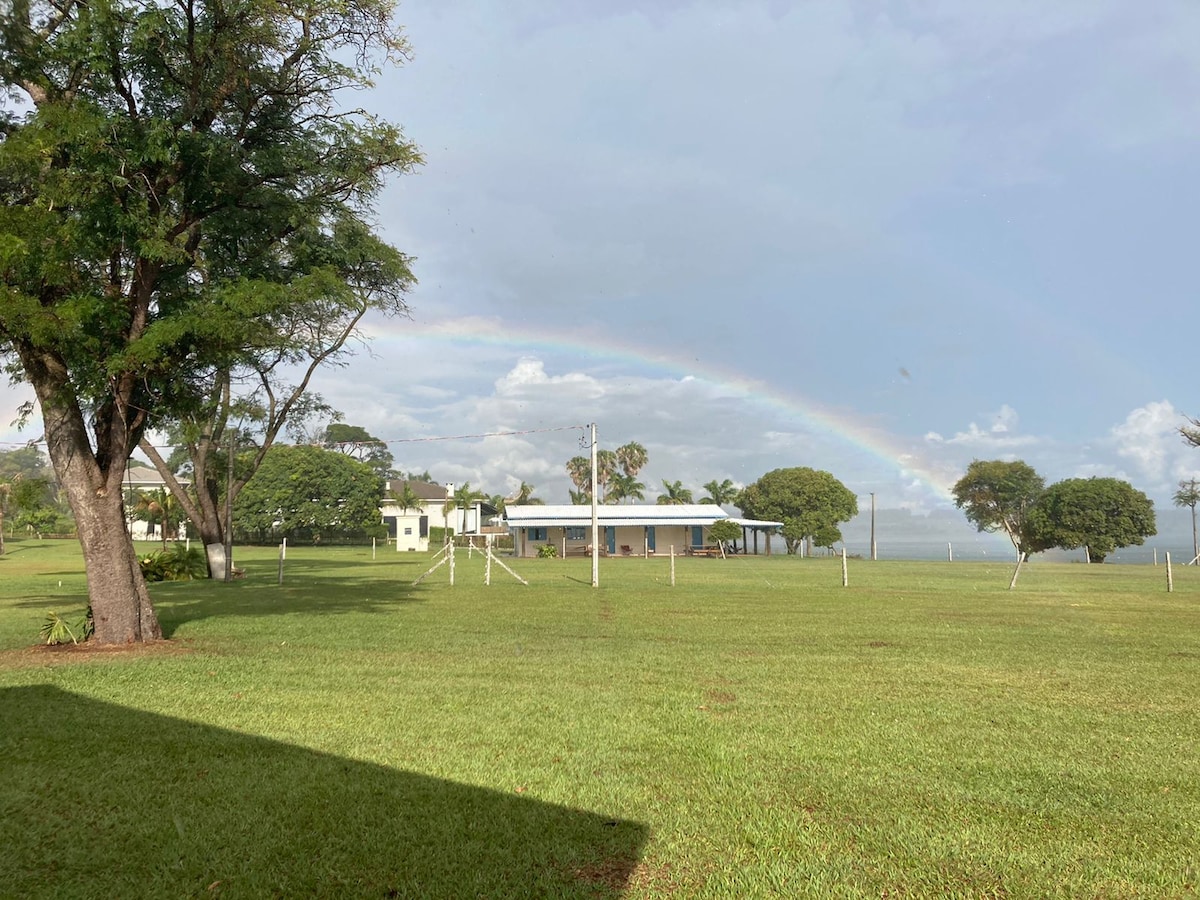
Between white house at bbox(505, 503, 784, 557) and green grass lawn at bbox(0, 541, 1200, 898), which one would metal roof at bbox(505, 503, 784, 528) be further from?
green grass lawn at bbox(0, 541, 1200, 898)

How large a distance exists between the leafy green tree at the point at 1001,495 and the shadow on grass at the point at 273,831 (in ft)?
268

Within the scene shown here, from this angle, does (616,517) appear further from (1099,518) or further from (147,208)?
(147,208)

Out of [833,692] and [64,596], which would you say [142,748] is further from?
[64,596]

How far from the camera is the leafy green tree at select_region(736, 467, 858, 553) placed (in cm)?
7531

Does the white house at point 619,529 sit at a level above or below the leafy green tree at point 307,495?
below

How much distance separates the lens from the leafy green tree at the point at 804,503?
7531 centimetres

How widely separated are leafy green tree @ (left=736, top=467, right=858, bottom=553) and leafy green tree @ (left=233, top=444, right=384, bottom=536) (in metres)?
38.8

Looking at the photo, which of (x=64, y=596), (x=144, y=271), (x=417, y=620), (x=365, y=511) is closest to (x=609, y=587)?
A: (x=417, y=620)

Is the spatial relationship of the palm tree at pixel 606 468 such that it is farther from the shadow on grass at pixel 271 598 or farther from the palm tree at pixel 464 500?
the shadow on grass at pixel 271 598

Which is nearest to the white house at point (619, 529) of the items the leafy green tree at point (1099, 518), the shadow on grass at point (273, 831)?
the leafy green tree at point (1099, 518)

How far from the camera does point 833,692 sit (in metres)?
9.07

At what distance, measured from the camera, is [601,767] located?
610 cm

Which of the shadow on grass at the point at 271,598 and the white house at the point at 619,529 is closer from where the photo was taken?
the shadow on grass at the point at 271,598

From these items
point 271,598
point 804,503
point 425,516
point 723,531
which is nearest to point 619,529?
point 723,531
